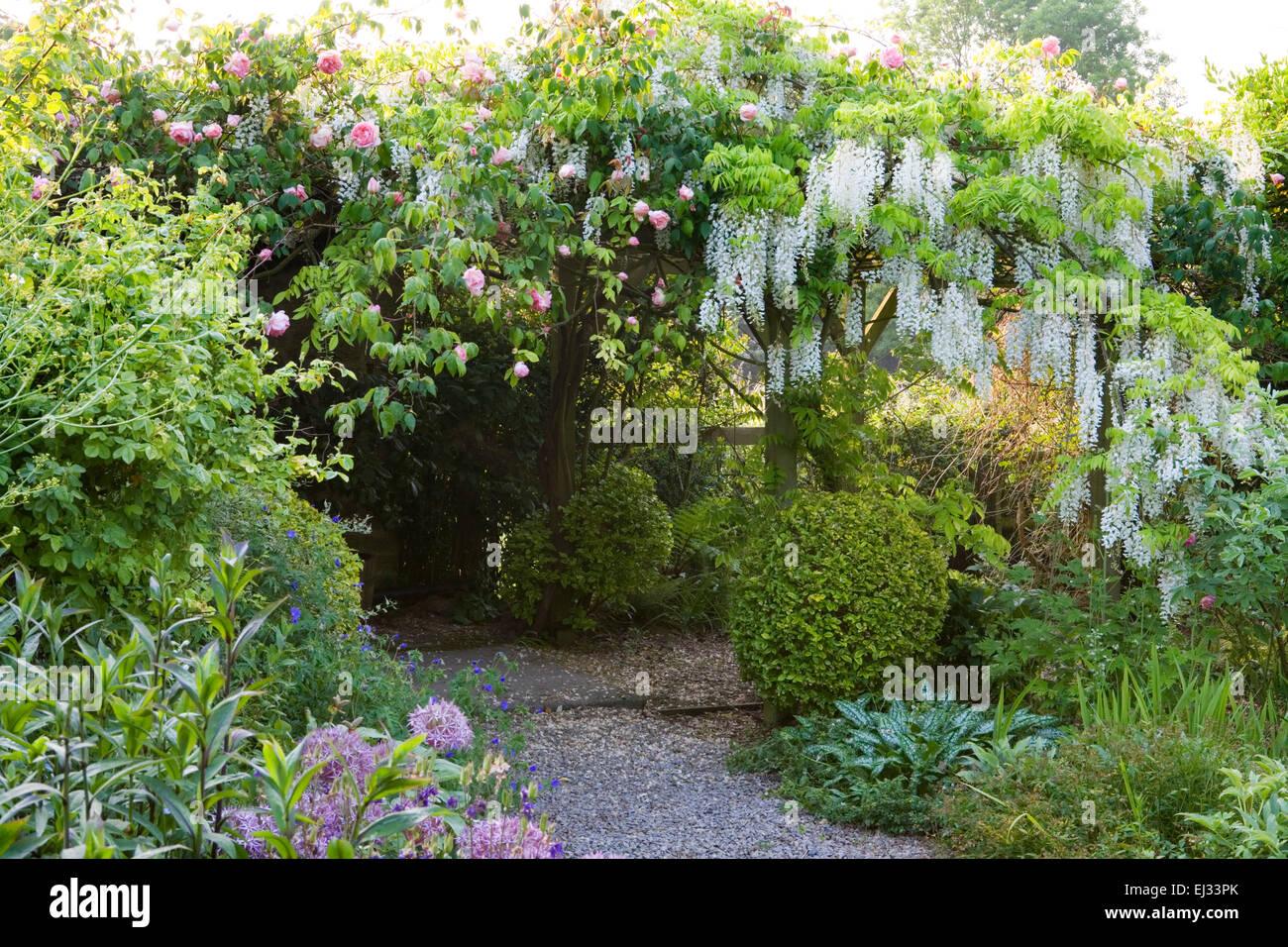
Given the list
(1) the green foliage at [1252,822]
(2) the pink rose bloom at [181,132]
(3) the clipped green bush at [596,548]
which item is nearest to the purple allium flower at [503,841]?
(1) the green foliage at [1252,822]

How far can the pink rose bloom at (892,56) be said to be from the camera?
457cm

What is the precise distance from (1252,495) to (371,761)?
10.9 ft

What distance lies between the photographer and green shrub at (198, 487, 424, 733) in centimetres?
344

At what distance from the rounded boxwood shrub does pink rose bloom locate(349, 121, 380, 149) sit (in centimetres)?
247

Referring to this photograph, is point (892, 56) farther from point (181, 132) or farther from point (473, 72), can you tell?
point (181, 132)

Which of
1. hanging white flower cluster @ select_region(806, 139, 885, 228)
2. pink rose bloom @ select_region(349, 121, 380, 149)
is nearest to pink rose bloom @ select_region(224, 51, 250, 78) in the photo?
pink rose bloom @ select_region(349, 121, 380, 149)

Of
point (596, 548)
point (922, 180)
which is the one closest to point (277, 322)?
point (922, 180)

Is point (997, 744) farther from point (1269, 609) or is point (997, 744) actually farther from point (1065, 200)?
point (1065, 200)

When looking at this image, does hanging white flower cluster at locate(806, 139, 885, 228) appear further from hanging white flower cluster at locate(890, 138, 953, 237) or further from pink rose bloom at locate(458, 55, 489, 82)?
pink rose bloom at locate(458, 55, 489, 82)

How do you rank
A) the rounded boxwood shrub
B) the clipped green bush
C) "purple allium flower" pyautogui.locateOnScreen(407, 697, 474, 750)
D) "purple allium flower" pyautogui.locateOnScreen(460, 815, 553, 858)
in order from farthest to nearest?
the clipped green bush
the rounded boxwood shrub
"purple allium flower" pyautogui.locateOnScreen(407, 697, 474, 750)
"purple allium flower" pyautogui.locateOnScreen(460, 815, 553, 858)

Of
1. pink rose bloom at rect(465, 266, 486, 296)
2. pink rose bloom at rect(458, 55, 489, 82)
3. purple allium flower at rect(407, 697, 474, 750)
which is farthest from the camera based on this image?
pink rose bloom at rect(458, 55, 489, 82)

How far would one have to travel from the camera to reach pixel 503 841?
2158 millimetres

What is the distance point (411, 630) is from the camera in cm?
Answer: 760

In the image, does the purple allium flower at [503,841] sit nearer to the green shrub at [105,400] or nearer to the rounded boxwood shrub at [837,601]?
the green shrub at [105,400]
